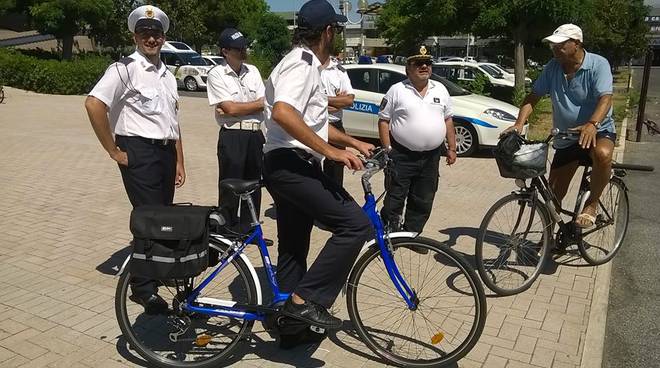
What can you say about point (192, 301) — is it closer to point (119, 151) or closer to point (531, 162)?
point (119, 151)

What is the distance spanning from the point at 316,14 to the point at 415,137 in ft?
6.86

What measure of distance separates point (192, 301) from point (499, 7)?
14.0 m

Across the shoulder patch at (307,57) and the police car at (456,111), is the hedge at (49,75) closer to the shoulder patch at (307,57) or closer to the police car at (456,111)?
the police car at (456,111)

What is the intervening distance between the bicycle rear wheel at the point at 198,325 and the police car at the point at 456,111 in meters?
6.74

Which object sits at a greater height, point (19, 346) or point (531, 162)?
point (531, 162)

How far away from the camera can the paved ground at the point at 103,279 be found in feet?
10.8

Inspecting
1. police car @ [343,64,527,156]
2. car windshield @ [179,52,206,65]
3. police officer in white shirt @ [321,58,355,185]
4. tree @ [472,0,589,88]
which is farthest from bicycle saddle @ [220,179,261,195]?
car windshield @ [179,52,206,65]

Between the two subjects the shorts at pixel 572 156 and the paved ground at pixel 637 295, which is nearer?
the paved ground at pixel 637 295

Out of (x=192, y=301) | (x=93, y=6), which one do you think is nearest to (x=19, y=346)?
(x=192, y=301)

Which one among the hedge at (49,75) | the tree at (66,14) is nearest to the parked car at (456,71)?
the hedge at (49,75)

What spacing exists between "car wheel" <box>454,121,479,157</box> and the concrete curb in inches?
196

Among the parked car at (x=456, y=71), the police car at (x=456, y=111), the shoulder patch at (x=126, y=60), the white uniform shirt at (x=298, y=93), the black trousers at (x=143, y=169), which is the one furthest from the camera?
the parked car at (x=456, y=71)

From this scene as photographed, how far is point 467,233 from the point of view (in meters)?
5.65

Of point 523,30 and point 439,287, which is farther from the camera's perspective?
point 523,30
